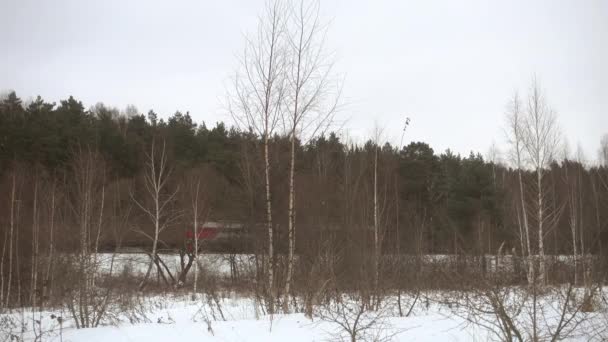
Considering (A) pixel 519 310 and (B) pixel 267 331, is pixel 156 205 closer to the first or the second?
(B) pixel 267 331

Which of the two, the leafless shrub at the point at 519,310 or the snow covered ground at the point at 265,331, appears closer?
the leafless shrub at the point at 519,310

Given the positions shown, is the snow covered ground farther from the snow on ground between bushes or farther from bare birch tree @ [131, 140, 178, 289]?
bare birch tree @ [131, 140, 178, 289]

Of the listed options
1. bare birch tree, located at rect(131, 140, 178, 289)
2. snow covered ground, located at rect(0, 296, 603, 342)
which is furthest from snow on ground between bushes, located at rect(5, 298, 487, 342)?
bare birch tree, located at rect(131, 140, 178, 289)

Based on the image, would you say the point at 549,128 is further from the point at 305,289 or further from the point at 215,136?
the point at 215,136

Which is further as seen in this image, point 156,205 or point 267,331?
point 156,205

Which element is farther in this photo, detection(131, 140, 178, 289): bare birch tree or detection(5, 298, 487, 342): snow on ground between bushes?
detection(131, 140, 178, 289): bare birch tree

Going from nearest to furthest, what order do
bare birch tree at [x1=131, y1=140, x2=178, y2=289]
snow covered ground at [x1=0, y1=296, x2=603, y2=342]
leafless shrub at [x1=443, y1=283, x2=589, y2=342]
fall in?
leafless shrub at [x1=443, y1=283, x2=589, y2=342], snow covered ground at [x1=0, y1=296, x2=603, y2=342], bare birch tree at [x1=131, y1=140, x2=178, y2=289]

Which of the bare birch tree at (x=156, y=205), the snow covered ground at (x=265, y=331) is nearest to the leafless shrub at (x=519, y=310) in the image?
the snow covered ground at (x=265, y=331)

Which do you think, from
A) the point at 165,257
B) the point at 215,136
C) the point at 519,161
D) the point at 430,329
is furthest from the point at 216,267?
the point at 430,329

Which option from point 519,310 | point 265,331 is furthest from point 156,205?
point 519,310

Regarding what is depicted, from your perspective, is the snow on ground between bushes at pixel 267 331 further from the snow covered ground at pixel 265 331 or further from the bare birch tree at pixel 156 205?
the bare birch tree at pixel 156 205

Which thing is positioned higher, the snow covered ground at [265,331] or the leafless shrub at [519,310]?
the leafless shrub at [519,310]

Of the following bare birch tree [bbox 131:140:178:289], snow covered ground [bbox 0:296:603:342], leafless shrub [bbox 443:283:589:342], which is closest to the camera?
leafless shrub [bbox 443:283:589:342]

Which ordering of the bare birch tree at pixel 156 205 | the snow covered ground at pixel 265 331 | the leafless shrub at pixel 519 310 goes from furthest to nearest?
the bare birch tree at pixel 156 205 → the snow covered ground at pixel 265 331 → the leafless shrub at pixel 519 310
